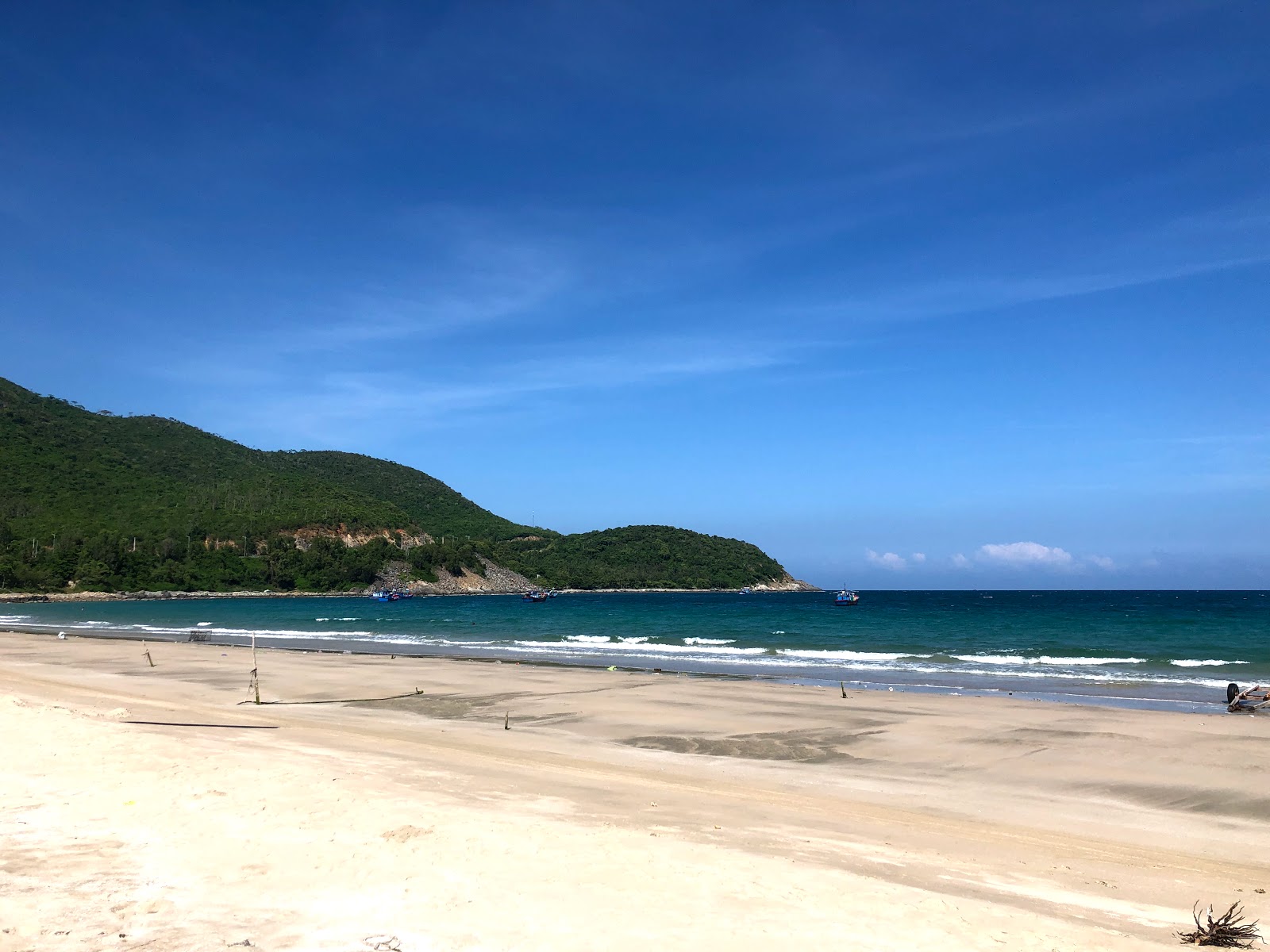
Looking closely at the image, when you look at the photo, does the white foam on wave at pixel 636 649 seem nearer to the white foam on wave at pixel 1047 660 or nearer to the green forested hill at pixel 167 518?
the white foam on wave at pixel 1047 660

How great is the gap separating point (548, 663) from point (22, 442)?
505 ft

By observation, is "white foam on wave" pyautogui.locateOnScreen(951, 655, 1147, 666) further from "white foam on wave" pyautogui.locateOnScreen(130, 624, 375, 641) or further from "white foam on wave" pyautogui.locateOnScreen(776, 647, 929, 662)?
"white foam on wave" pyautogui.locateOnScreen(130, 624, 375, 641)

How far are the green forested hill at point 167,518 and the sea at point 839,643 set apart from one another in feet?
143

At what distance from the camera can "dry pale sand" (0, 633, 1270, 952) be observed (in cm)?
639

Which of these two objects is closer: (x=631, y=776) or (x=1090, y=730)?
(x=631, y=776)

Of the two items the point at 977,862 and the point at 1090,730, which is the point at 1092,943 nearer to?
the point at 977,862

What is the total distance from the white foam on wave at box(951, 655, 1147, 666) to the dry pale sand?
1522 cm

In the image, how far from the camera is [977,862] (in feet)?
29.0

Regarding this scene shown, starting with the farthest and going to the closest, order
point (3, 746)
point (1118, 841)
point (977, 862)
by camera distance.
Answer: point (3, 746)
point (1118, 841)
point (977, 862)

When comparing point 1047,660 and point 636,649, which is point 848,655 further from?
point 636,649

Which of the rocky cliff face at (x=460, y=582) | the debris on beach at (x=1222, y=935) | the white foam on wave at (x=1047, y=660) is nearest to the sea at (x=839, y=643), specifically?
the white foam on wave at (x=1047, y=660)

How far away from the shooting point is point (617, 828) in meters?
9.38

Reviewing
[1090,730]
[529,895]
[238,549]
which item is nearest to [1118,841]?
[529,895]

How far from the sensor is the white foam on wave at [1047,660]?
34562mm
